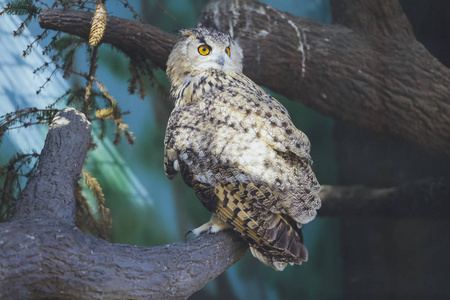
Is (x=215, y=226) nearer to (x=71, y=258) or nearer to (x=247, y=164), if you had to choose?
(x=247, y=164)

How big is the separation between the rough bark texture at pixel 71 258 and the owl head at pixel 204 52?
29.5 inches

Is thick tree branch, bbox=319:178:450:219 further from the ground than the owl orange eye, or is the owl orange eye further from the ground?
the owl orange eye

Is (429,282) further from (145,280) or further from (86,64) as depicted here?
(86,64)

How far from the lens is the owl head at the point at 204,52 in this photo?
2.20 m

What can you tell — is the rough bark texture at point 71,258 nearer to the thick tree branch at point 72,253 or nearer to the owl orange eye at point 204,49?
the thick tree branch at point 72,253

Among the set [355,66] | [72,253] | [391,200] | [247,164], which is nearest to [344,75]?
[355,66]

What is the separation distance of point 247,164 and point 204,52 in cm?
65

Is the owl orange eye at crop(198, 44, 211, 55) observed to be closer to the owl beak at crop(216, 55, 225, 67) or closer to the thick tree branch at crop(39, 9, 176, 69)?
the owl beak at crop(216, 55, 225, 67)

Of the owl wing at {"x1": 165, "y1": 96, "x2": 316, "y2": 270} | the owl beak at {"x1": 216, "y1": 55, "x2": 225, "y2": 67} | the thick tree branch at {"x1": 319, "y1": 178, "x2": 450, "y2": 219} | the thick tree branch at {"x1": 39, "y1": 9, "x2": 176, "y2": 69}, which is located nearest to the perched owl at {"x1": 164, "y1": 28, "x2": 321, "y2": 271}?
the owl wing at {"x1": 165, "y1": 96, "x2": 316, "y2": 270}

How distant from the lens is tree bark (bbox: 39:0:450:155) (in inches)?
122

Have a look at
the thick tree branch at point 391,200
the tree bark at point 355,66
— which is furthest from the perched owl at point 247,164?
the thick tree branch at point 391,200

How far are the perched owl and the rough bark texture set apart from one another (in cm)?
21

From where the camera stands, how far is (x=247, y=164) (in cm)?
190

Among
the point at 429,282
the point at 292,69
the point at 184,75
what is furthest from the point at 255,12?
the point at 429,282
